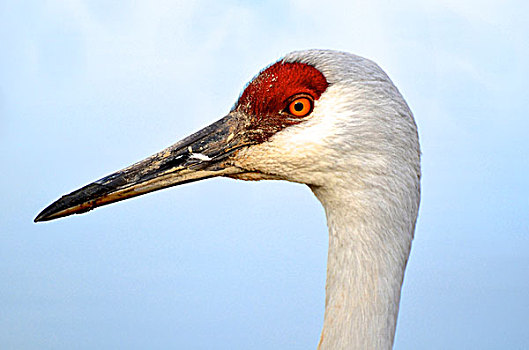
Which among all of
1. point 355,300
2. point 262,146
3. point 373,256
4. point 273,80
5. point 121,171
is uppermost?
point 273,80

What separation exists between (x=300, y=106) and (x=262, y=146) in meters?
0.26

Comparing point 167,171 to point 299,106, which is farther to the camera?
point 167,171

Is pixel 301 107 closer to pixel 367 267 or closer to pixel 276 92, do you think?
pixel 276 92

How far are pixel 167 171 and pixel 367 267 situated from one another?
1.02 meters

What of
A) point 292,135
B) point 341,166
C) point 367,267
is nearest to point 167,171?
point 292,135

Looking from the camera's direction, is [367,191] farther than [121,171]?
No

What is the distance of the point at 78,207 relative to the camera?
277 centimetres

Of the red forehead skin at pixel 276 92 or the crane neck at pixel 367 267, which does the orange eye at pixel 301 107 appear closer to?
the red forehead skin at pixel 276 92

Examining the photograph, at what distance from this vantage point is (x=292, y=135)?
265 centimetres

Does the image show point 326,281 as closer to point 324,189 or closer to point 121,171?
point 324,189

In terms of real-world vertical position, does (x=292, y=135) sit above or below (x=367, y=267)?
above

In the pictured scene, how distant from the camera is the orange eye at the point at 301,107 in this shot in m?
2.64

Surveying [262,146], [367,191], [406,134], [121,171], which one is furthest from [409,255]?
[121,171]

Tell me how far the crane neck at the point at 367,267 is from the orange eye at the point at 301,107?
375 mm
